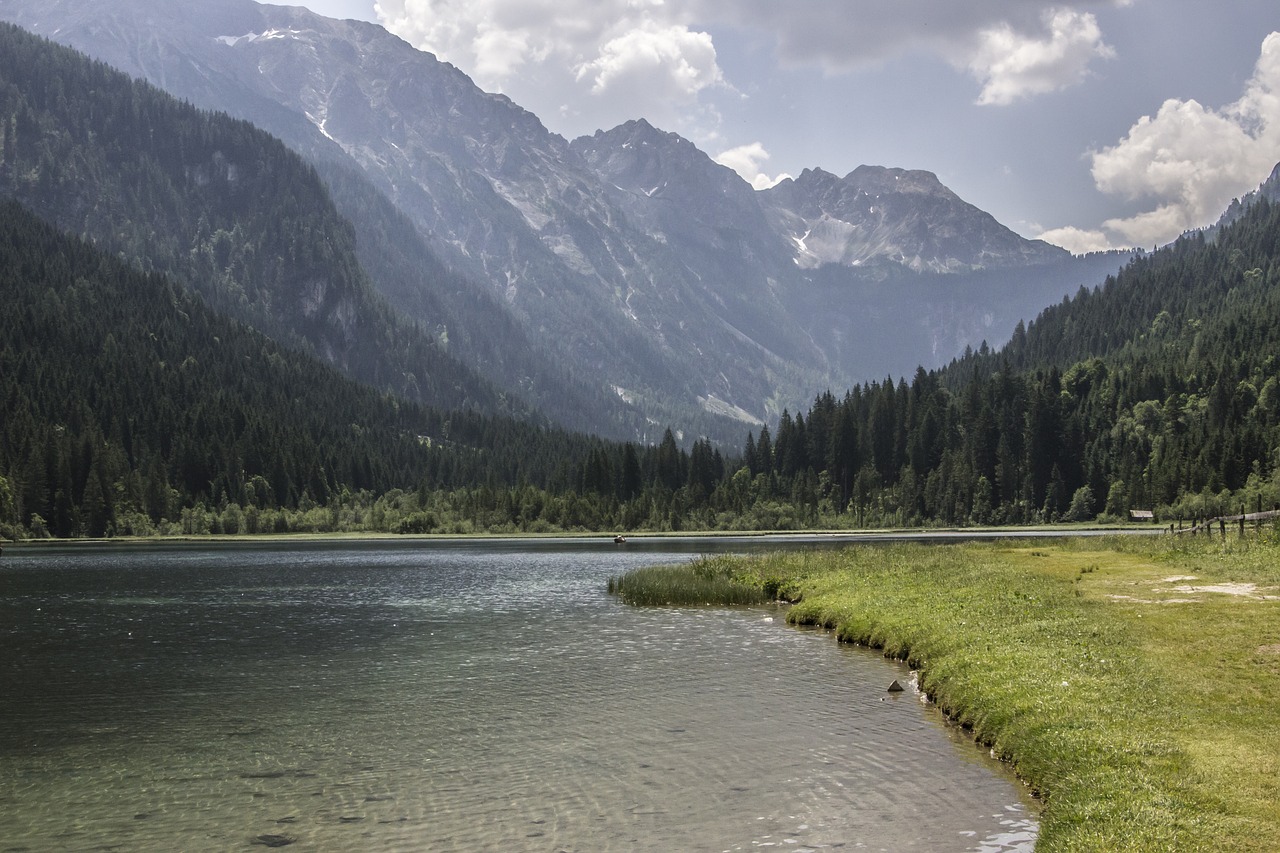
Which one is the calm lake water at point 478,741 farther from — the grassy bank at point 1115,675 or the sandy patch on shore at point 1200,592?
the sandy patch on shore at point 1200,592

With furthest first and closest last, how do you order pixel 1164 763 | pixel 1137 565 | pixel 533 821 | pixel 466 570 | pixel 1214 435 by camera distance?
pixel 1214 435 → pixel 466 570 → pixel 1137 565 → pixel 533 821 → pixel 1164 763

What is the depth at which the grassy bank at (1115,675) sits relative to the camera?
21.5 meters

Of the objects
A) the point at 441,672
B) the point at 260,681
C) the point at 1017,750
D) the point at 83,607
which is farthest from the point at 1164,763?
the point at 83,607

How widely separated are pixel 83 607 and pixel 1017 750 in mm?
71879

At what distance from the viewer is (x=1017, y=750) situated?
95.1 feet

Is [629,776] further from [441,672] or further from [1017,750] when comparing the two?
[441,672]

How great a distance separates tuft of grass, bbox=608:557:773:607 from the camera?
253 ft

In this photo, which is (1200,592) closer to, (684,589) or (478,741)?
(478,741)

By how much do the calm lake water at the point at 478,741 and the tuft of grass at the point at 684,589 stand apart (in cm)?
879

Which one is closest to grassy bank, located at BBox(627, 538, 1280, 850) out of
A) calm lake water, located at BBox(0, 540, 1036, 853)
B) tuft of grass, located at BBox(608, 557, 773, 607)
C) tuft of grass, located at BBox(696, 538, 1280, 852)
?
tuft of grass, located at BBox(696, 538, 1280, 852)

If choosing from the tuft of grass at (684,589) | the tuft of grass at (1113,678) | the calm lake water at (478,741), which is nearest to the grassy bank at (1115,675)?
the tuft of grass at (1113,678)

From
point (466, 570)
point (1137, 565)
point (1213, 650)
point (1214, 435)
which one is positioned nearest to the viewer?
point (1213, 650)

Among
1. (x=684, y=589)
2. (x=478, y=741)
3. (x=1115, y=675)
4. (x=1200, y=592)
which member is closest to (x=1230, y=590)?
(x=1200, y=592)

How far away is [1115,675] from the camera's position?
32.8 m
